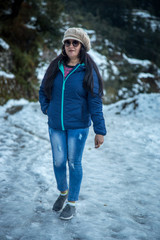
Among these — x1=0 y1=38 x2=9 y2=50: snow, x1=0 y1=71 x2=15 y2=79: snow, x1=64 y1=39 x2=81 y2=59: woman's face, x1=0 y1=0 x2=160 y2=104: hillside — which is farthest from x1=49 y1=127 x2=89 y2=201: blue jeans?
x1=0 y1=38 x2=9 y2=50: snow

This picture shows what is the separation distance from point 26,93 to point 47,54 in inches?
164

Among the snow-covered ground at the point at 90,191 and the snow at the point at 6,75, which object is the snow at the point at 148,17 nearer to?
the snow at the point at 6,75

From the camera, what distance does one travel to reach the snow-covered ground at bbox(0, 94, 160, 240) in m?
2.18

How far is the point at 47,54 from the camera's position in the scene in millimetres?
15352

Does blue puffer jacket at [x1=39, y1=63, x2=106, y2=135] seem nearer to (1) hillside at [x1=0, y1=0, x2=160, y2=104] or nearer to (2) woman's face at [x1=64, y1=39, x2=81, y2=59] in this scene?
(2) woman's face at [x1=64, y1=39, x2=81, y2=59]

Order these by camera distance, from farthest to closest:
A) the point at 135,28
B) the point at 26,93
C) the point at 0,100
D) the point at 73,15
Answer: the point at 135,28
the point at 73,15
the point at 26,93
the point at 0,100

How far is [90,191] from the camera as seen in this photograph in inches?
121

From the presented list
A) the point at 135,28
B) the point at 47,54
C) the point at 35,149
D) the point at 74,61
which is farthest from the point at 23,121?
the point at 135,28

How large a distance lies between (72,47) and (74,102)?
603 mm

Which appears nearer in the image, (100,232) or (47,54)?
(100,232)

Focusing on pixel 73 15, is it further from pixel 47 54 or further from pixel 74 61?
pixel 74 61

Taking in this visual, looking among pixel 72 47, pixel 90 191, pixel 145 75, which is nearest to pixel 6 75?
pixel 90 191

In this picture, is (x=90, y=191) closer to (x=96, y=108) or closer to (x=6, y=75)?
(x=96, y=108)

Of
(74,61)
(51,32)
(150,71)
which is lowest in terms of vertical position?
(150,71)
